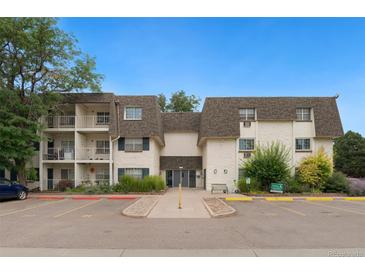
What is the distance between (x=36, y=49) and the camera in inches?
886

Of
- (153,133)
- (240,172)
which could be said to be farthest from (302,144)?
(153,133)

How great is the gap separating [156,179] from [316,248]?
60.8 feet

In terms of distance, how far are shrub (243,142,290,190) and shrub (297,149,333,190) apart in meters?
1.46

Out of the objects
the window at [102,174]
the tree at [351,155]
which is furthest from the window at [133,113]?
the tree at [351,155]

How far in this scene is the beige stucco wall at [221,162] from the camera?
90.7 ft

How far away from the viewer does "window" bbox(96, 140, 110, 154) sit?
2860cm

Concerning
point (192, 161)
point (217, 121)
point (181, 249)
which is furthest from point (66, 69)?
point (181, 249)

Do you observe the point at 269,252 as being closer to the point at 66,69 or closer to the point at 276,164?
the point at 276,164

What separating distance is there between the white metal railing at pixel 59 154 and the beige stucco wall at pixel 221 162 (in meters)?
12.2

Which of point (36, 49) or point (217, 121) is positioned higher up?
point (36, 49)

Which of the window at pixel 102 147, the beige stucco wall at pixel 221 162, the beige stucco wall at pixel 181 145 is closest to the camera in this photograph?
the beige stucco wall at pixel 221 162

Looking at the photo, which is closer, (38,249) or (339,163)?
(38,249)

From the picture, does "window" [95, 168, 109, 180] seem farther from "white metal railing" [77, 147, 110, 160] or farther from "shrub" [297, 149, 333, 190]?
"shrub" [297, 149, 333, 190]

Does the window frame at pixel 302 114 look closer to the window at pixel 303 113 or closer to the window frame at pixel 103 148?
the window at pixel 303 113
